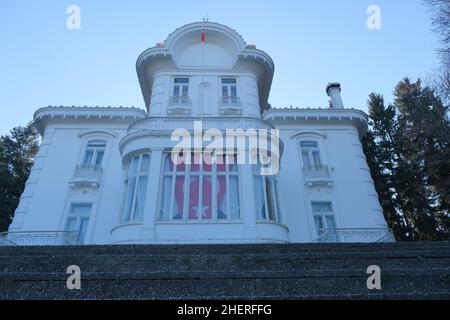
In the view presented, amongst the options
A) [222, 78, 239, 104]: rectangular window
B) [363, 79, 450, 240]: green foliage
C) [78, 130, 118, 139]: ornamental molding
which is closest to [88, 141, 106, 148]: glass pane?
[78, 130, 118, 139]: ornamental molding

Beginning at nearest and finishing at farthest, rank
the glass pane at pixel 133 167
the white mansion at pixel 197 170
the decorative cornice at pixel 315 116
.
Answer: the white mansion at pixel 197 170 → the glass pane at pixel 133 167 → the decorative cornice at pixel 315 116

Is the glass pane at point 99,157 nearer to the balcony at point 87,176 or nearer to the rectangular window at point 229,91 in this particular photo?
the balcony at point 87,176

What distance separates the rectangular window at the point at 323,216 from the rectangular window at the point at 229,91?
7825 millimetres

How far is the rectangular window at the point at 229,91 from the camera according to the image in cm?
1712

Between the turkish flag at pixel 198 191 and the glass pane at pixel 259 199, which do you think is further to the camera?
the glass pane at pixel 259 199

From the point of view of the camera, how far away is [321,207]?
627 inches

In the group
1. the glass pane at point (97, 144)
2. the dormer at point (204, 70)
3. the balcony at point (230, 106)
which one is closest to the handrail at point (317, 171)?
the dormer at point (204, 70)

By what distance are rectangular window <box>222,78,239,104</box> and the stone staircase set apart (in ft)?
39.2

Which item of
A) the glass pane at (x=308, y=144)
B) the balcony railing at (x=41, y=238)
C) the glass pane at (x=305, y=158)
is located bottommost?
the balcony railing at (x=41, y=238)

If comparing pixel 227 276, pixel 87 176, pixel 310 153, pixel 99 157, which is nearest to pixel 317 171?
pixel 310 153

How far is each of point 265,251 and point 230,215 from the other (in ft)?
14.4

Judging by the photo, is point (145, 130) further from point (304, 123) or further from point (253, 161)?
point (304, 123)

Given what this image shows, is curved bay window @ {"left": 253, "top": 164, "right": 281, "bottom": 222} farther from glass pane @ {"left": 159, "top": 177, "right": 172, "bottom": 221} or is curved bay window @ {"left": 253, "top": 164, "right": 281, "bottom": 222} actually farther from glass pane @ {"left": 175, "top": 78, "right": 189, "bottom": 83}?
glass pane @ {"left": 175, "top": 78, "right": 189, "bottom": 83}

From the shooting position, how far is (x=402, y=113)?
27.8m
